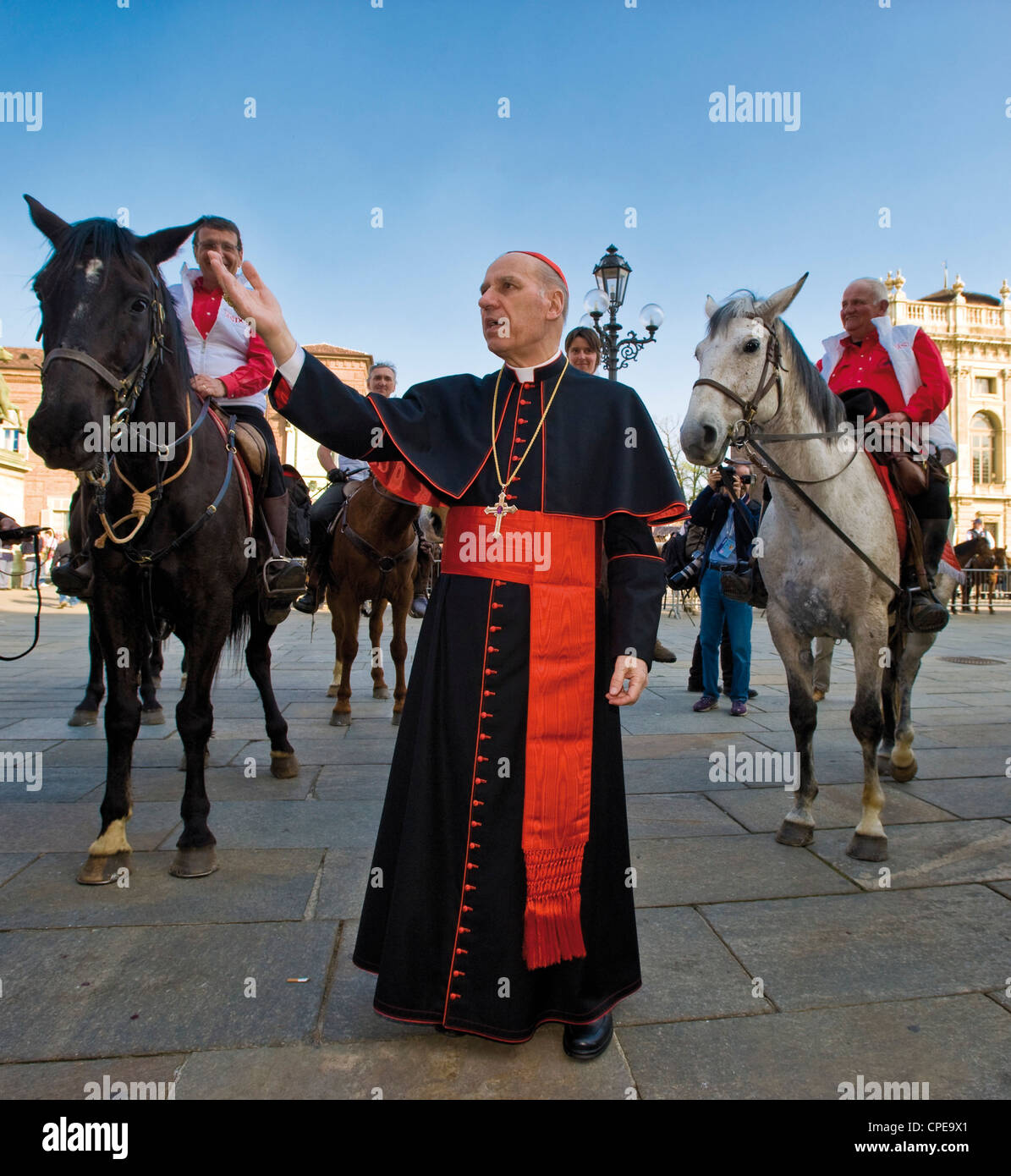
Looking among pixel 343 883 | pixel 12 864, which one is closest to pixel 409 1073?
pixel 343 883

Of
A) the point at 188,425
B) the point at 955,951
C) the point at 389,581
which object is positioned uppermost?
the point at 188,425

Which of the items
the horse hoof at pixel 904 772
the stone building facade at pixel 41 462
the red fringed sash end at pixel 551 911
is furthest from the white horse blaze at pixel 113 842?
the stone building facade at pixel 41 462

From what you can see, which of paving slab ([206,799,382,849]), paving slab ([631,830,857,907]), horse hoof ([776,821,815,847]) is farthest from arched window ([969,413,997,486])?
paving slab ([206,799,382,849])

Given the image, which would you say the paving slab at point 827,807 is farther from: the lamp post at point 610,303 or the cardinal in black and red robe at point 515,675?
the lamp post at point 610,303

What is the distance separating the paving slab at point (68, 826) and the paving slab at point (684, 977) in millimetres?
2388

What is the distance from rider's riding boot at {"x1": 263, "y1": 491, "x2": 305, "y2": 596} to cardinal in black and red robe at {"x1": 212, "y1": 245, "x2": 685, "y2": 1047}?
222 centimetres

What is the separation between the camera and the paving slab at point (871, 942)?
2.58 metres

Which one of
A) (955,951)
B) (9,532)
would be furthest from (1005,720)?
(9,532)

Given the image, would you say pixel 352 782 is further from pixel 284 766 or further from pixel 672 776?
pixel 672 776

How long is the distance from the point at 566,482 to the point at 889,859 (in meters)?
2.62

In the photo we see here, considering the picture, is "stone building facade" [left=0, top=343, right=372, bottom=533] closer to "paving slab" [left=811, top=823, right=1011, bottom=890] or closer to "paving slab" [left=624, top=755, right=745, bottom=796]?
"paving slab" [left=624, top=755, right=745, bottom=796]

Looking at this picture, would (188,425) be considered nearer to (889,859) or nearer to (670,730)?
(889,859)

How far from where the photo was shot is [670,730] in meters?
6.45

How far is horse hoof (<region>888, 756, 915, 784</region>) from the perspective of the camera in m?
4.96
